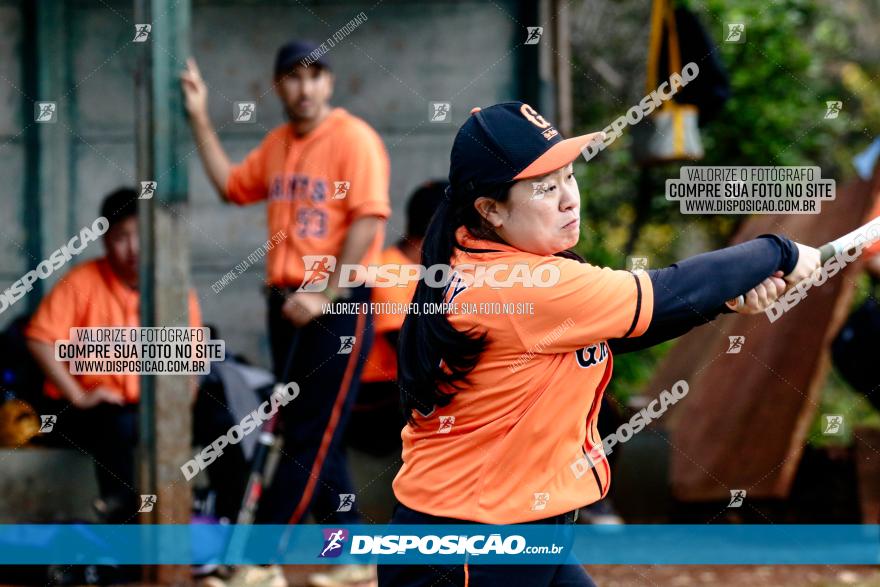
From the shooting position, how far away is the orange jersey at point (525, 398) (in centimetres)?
278

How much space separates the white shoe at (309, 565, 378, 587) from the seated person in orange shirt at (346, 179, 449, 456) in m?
0.77

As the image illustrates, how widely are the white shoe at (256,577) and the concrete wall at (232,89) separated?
201cm

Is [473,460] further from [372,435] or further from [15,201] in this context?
[15,201]

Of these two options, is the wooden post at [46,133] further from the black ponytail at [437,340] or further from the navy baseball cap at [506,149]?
the navy baseball cap at [506,149]

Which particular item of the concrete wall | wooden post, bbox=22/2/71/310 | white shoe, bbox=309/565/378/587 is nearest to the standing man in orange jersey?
white shoe, bbox=309/565/378/587

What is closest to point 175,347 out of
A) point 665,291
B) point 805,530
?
point 665,291

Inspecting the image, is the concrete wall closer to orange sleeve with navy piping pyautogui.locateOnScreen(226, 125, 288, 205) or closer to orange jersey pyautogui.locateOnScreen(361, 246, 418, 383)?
orange jersey pyautogui.locateOnScreen(361, 246, 418, 383)

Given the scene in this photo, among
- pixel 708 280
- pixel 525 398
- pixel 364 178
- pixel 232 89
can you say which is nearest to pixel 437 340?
pixel 525 398

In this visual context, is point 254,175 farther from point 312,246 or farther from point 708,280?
point 708,280

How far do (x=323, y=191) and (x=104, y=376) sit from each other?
3.98 ft

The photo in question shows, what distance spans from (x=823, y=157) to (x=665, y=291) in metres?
7.37

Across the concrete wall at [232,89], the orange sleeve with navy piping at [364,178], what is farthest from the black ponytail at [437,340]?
the concrete wall at [232,89]

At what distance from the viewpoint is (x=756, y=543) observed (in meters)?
5.94

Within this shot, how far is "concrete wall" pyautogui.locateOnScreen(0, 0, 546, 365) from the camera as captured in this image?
6.84m
